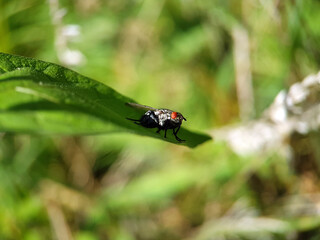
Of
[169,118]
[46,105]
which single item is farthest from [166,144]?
[46,105]

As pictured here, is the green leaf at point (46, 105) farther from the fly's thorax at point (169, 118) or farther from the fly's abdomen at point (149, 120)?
the fly's thorax at point (169, 118)

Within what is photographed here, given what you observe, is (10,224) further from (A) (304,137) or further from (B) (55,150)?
(A) (304,137)

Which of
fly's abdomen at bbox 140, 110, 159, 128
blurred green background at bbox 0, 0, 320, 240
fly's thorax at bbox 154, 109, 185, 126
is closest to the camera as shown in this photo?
fly's abdomen at bbox 140, 110, 159, 128

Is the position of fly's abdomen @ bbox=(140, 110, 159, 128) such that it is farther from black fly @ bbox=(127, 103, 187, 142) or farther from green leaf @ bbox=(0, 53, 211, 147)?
green leaf @ bbox=(0, 53, 211, 147)

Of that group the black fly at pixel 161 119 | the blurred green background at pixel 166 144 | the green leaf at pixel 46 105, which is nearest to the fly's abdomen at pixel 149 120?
the black fly at pixel 161 119

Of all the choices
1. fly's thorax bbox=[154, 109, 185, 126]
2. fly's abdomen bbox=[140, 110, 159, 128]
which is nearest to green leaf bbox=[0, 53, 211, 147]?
fly's abdomen bbox=[140, 110, 159, 128]

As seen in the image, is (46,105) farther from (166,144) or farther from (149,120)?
(166,144)

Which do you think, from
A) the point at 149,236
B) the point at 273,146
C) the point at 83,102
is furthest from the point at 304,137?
the point at 83,102
